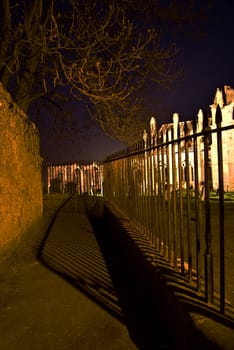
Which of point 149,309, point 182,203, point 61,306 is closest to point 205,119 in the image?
point 182,203

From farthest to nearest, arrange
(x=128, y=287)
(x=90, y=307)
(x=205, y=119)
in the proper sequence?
(x=128, y=287) → (x=90, y=307) → (x=205, y=119)

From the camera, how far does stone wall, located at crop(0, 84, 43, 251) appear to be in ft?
20.9

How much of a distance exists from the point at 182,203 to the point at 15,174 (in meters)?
4.79

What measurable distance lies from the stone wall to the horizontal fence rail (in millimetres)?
2372

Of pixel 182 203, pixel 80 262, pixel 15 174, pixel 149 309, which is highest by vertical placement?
pixel 15 174

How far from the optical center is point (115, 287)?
4.75 m

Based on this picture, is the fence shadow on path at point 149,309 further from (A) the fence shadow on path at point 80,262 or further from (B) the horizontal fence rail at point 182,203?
(B) the horizontal fence rail at point 182,203

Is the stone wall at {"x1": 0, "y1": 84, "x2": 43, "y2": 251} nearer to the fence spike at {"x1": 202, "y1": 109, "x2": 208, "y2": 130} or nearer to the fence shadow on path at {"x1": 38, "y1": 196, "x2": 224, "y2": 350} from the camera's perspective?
the fence shadow on path at {"x1": 38, "y1": 196, "x2": 224, "y2": 350}

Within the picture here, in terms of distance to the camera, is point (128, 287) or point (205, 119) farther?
point (128, 287)

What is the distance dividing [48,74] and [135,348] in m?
9.66

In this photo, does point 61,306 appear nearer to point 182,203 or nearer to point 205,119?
point 182,203

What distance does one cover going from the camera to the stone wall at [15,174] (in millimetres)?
6359

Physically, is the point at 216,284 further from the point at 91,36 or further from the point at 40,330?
the point at 91,36

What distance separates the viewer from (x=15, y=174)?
743 cm
